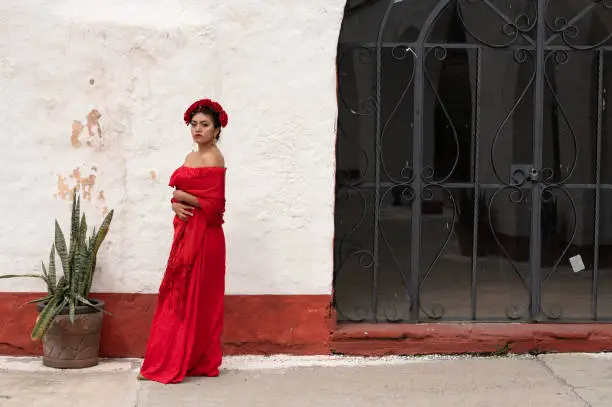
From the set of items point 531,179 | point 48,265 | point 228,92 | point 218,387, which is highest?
point 228,92

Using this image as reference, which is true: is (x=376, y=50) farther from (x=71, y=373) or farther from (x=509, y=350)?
(x=71, y=373)

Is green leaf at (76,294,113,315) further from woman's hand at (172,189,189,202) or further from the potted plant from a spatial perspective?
woman's hand at (172,189,189,202)

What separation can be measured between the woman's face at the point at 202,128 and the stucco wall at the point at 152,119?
0.45 meters

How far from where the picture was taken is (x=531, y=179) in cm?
626

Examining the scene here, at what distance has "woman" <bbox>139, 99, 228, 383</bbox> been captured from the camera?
5.46 metres

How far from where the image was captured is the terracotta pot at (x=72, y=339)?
5652mm

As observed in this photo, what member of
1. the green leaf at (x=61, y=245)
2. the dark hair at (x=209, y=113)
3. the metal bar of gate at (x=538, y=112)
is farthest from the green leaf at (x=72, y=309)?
the metal bar of gate at (x=538, y=112)

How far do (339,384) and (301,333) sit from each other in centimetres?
70

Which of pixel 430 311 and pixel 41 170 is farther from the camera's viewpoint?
pixel 430 311

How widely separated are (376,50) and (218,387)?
2.46 m

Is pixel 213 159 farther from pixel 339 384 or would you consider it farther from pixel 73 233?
pixel 339 384

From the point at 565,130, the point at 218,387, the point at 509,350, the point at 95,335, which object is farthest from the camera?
the point at 565,130

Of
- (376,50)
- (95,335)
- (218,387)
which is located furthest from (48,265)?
(376,50)

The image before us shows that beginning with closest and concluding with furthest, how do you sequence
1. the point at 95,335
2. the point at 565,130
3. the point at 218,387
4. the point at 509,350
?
1. the point at 218,387
2. the point at 95,335
3. the point at 509,350
4. the point at 565,130
